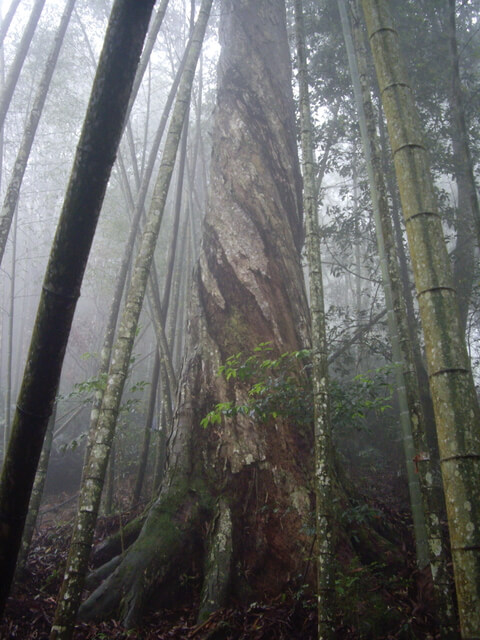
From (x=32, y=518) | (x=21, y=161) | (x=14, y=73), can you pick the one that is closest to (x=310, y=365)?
(x=32, y=518)

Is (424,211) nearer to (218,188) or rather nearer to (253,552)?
(253,552)

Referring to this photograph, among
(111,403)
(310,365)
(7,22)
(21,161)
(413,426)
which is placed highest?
(7,22)

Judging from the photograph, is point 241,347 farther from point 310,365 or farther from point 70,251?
point 70,251

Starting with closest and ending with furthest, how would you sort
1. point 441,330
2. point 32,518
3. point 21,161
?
point 441,330 → point 32,518 → point 21,161

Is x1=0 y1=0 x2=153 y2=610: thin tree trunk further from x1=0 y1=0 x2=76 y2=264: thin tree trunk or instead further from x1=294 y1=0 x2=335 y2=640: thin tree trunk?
x1=0 y1=0 x2=76 y2=264: thin tree trunk

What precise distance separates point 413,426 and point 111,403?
1910 millimetres

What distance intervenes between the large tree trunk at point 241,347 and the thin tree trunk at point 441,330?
2.26 meters

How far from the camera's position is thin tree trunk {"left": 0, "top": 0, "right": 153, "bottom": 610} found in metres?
0.88

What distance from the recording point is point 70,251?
2.92 ft

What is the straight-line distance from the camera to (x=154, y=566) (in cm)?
336

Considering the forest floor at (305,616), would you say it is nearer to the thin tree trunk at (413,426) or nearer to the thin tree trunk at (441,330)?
the thin tree trunk at (413,426)

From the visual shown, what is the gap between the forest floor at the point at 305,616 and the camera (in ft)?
9.09

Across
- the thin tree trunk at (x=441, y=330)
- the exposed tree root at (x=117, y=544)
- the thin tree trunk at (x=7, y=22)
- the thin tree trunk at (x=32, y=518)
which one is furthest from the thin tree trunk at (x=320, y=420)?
the thin tree trunk at (x=7, y=22)

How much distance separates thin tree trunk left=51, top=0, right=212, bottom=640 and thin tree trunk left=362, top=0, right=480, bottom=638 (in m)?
2.03
